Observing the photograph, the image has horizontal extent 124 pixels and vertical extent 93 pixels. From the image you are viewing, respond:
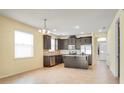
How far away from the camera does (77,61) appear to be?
7688mm

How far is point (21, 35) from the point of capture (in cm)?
623

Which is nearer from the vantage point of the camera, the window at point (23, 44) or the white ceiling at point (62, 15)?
the white ceiling at point (62, 15)

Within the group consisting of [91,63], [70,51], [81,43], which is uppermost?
[81,43]

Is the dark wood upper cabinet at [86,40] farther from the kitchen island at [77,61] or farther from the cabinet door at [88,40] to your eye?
the kitchen island at [77,61]

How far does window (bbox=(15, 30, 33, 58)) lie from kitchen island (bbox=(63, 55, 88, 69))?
2.52 m

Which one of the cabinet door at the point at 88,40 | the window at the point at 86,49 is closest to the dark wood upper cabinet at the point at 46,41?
the window at the point at 86,49

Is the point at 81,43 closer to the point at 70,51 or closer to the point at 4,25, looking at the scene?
the point at 70,51

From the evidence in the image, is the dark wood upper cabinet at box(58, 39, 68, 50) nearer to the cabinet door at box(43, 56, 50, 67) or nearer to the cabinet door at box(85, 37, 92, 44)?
the cabinet door at box(85, 37, 92, 44)

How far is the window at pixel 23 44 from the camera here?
593 cm

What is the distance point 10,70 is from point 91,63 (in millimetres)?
6026

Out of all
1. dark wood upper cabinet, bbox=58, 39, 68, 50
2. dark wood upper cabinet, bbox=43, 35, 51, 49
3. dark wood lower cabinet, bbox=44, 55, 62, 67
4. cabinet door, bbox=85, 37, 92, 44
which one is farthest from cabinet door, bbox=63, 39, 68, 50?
dark wood upper cabinet, bbox=43, 35, 51, 49

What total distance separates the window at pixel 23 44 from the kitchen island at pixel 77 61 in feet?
8.25

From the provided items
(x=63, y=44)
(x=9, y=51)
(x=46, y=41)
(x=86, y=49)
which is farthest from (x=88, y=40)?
(x=9, y=51)
